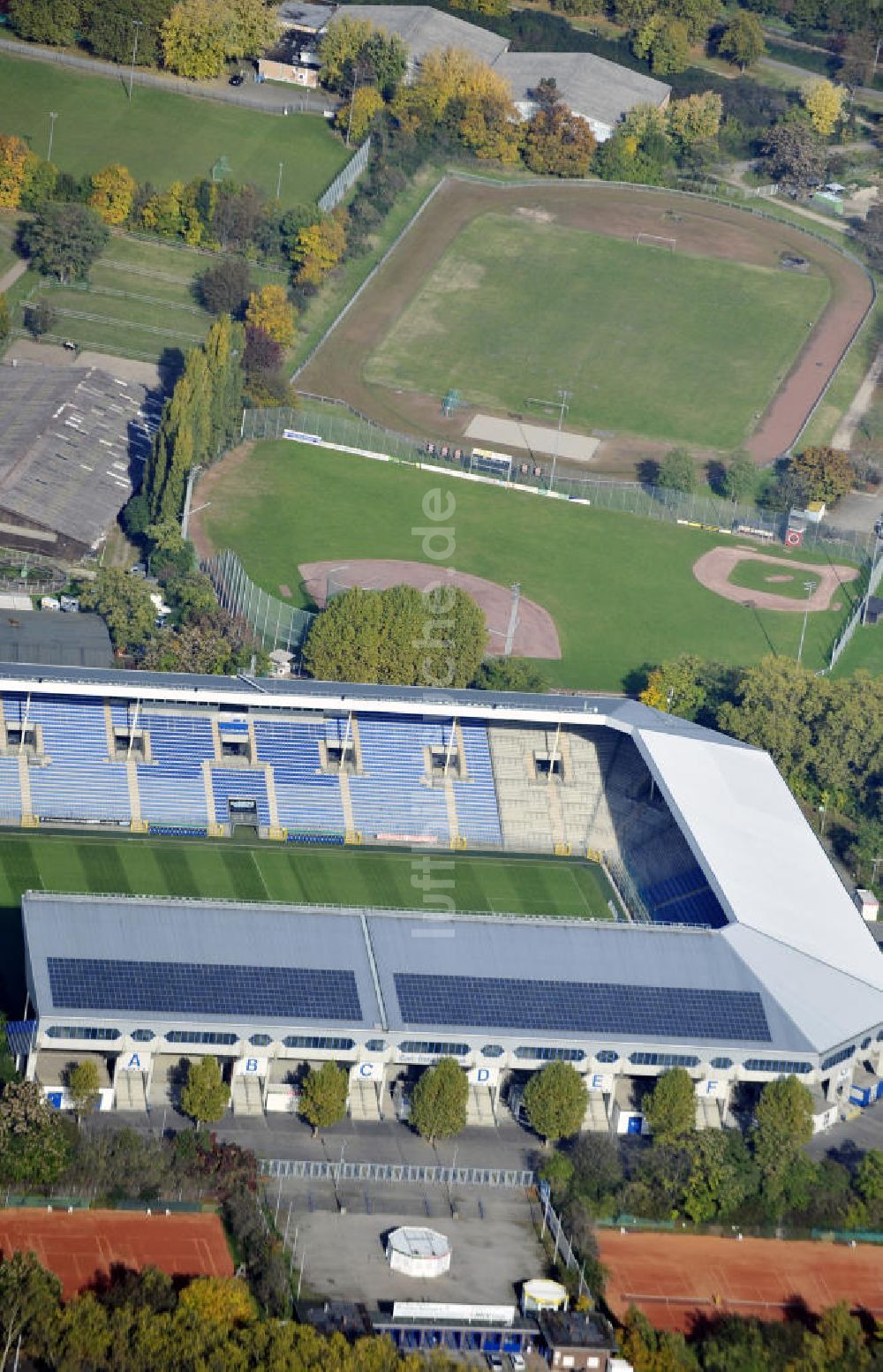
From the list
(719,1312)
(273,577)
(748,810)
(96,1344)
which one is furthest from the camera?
(273,577)

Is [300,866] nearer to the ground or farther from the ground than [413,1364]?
nearer to the ground

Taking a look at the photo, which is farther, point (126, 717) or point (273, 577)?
point (273, 577)

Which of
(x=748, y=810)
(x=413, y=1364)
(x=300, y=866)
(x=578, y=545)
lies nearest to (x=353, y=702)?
(x=300, y=866)

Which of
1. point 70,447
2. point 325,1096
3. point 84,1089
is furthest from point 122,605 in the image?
point 325,1096

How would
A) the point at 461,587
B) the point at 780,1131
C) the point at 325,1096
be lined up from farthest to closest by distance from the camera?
the point at 461,587
the point at 780,1131
the point at 325,1096

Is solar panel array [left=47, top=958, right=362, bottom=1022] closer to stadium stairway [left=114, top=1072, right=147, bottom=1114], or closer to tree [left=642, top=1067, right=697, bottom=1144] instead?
stadium stairway [left=114, top=1072, right=147, bottom=1114]

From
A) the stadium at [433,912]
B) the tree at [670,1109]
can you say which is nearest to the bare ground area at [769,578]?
the stadium at [433,912]

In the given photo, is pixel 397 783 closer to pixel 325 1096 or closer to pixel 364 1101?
pixel 364 1101

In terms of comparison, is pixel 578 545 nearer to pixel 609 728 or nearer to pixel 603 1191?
pixel 609 728
